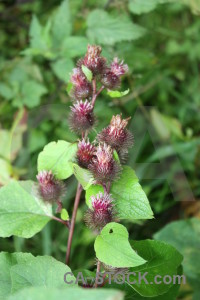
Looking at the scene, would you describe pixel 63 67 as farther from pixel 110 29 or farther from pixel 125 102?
pixel 125 102

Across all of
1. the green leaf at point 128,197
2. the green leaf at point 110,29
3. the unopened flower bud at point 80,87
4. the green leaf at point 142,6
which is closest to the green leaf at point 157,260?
the green leaf at point 128,197

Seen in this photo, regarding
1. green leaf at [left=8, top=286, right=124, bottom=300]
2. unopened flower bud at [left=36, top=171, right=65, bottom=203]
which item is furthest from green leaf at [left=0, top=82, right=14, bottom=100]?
green leaf at [left=8, top=286, right=124, bottom=300]

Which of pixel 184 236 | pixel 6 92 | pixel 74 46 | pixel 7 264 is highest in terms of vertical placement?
pixel 74 46

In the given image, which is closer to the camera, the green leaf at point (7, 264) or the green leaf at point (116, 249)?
the green leaf at point (116, 249)

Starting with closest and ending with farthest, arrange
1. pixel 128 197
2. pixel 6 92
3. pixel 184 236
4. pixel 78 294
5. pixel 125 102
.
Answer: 1. pixel 78 294
2. pixel 128 197
3. pixel 184 236
4. pixel 6 92
5. pixel 125 102

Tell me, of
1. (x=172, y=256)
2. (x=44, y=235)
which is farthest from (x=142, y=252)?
(x=44, y=235)

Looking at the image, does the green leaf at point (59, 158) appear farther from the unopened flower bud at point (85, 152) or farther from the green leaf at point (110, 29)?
the green leaf at point (110, 29)

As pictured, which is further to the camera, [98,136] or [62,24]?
[62,24]

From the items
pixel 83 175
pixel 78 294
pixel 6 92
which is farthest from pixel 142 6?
pixel 78 294
